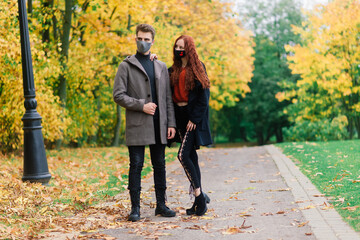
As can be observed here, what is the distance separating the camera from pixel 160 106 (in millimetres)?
5570

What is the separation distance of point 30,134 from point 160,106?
2.97m

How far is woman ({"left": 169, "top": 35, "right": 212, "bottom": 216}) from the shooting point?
18.3 feet

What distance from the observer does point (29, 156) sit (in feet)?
24.6

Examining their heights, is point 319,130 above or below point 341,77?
below

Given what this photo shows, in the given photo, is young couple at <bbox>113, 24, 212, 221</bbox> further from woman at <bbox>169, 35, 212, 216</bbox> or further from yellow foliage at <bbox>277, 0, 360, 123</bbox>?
yellow foliage at <bbox>277, 0, 360, 123</bbox>

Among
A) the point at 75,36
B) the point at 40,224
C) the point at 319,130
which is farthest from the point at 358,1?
the point at 40,224

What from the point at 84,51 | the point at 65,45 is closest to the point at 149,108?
the point at 65,45

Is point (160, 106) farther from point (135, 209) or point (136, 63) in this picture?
point (135, 209)

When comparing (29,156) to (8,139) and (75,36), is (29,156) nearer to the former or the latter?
(8,139)

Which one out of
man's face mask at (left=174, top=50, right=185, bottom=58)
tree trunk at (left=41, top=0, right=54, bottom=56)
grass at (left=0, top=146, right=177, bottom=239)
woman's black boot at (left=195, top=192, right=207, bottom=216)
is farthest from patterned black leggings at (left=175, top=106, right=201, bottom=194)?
tree trunk at (left=41, top=0, right=54, bottom=56)

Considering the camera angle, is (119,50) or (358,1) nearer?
(119,50)

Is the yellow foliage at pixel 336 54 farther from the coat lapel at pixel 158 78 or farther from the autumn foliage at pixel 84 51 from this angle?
the coat lapel at pixel 158 78

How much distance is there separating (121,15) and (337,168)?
1117 cm

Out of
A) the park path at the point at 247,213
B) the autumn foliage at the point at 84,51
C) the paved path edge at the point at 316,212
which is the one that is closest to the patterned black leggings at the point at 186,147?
the park path at the point at 247,213
